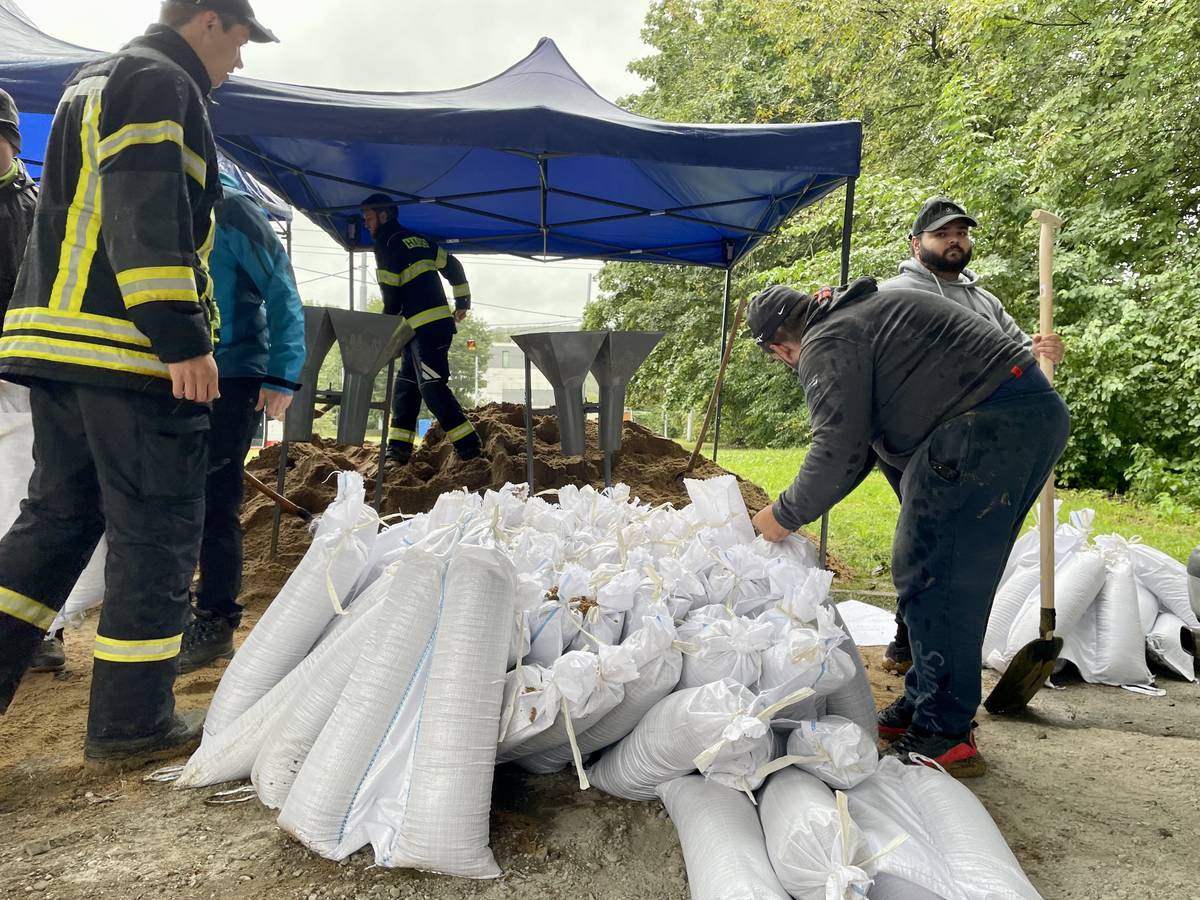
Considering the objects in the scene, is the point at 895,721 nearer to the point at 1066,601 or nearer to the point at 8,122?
the point at 1066,601

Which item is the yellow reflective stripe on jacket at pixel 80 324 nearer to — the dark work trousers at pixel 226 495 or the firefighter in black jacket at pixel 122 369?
the firefighter in black jacket at pixel 122 369

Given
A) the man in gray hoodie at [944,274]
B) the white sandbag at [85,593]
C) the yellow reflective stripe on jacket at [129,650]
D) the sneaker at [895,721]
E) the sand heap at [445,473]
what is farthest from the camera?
the sand heap at [445,473]

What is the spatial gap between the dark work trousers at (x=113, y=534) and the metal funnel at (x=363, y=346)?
198 cm

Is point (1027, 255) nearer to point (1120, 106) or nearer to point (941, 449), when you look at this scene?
point (1120, 106)

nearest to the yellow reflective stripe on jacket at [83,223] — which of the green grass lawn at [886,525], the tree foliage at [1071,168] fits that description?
the green grass lawn at [886,525]

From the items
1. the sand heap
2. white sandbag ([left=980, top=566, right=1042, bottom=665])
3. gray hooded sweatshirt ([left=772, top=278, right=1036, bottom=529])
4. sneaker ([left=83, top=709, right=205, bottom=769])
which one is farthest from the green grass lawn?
sneaker ([left=83, top=709, right=205, bottom=769])

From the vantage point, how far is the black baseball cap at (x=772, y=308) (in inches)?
85.3

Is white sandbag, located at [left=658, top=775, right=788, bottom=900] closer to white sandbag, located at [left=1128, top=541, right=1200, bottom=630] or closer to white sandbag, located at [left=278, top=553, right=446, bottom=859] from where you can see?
white sandbag, located at [left=278, top=553, right=446, bottom=859]

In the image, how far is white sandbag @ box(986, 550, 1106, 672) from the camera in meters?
2.90

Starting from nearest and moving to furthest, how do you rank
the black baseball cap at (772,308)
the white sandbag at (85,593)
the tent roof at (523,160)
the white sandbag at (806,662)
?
1. the white sandbag at (806,662)
2. the black baseball cap at (772,308)
3. the white sandbag at (85,593)
4. the tent roof at (523,160)

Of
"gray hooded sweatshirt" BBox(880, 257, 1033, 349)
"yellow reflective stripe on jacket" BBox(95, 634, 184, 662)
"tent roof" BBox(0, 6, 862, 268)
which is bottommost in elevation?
"yellow reflective stripe on jacket" BBox(95, 634, 184, 662)

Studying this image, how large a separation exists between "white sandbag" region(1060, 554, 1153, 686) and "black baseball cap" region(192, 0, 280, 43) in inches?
131

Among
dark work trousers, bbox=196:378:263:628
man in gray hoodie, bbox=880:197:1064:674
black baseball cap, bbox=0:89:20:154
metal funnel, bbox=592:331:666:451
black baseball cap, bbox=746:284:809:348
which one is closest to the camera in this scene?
black baseball cap, bbox=746:284:809:348

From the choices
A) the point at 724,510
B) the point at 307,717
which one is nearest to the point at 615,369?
the point at 724,510
